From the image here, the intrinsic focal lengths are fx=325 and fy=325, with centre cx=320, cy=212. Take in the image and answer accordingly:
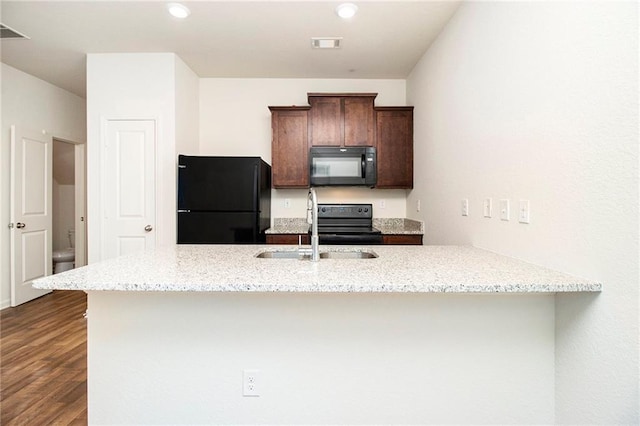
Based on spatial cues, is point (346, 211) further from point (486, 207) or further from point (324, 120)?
point (486, 207)

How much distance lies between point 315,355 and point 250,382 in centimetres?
31

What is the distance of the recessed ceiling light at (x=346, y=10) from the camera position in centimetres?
240

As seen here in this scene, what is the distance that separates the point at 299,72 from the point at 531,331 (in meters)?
3.32

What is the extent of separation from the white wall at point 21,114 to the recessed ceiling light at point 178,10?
2499 mm

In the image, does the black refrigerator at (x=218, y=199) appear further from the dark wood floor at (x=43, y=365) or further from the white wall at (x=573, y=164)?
the white wall at (x=573, y=164)

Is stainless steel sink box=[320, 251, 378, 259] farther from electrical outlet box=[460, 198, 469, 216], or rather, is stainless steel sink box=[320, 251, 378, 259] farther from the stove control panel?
the stove control panel

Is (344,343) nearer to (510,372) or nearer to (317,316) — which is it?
(317,316)

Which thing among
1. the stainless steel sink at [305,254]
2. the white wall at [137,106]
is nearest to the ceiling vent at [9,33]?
the white wall at [137,106]

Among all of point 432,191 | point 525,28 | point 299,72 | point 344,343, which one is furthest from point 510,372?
point 299,72

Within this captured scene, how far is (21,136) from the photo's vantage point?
3.67 metres

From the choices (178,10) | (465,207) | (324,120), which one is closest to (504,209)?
(465,207)

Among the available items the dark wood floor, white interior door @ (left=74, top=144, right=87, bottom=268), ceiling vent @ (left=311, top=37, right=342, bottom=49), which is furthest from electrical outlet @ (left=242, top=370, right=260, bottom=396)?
white interior door @ (left=74, top=144, right=87, bottom=268)

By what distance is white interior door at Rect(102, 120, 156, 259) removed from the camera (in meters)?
3.29

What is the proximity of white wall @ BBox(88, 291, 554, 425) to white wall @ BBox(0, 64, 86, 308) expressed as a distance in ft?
10.6
